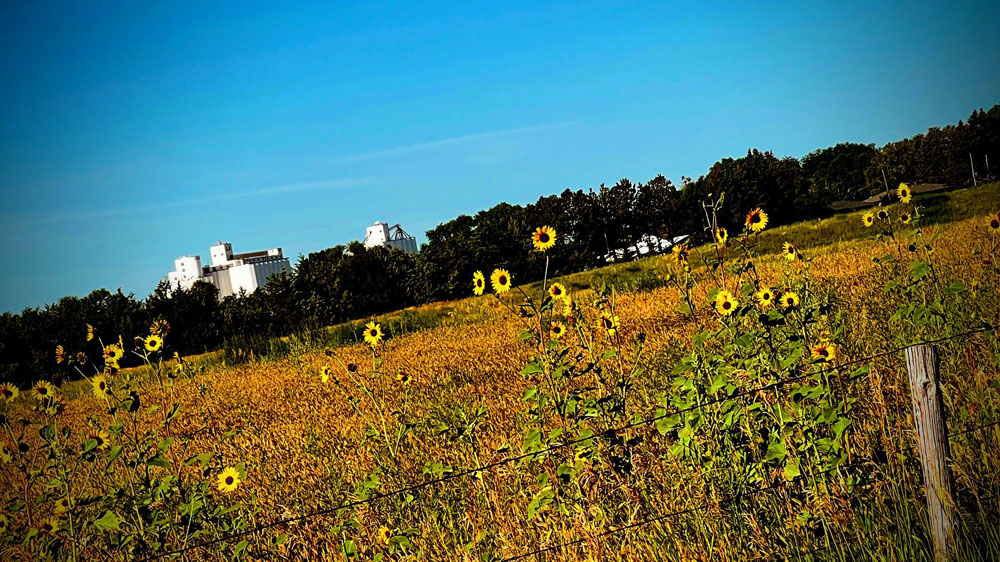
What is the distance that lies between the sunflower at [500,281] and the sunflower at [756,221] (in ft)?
4.83

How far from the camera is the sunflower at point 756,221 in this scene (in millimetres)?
4334

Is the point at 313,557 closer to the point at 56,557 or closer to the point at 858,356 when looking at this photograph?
the point at 56,557

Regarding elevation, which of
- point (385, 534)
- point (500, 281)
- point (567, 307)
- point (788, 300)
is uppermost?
point (500, 281)

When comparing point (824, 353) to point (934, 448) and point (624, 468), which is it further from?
point (624, 468)

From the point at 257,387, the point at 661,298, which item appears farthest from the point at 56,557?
the point at 661,298

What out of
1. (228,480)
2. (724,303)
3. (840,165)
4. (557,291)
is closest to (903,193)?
(724,303)

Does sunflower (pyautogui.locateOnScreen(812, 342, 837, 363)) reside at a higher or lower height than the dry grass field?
higher

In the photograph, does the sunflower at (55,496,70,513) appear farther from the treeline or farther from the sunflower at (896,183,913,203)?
the sunflower at (896,183,913,203)

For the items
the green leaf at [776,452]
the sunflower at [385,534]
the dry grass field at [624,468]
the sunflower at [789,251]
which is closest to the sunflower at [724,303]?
the dry grass field at [624,468]

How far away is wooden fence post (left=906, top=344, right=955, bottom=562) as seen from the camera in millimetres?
2680

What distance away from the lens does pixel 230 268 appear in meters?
69.9

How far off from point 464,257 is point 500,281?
937 inches

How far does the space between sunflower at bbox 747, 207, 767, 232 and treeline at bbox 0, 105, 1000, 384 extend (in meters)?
0.58

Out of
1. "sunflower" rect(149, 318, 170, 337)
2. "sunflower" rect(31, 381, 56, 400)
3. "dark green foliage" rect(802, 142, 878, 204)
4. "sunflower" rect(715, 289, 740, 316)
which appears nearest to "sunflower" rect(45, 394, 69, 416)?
"sunflower" rect(31, 381, 56, 400)
